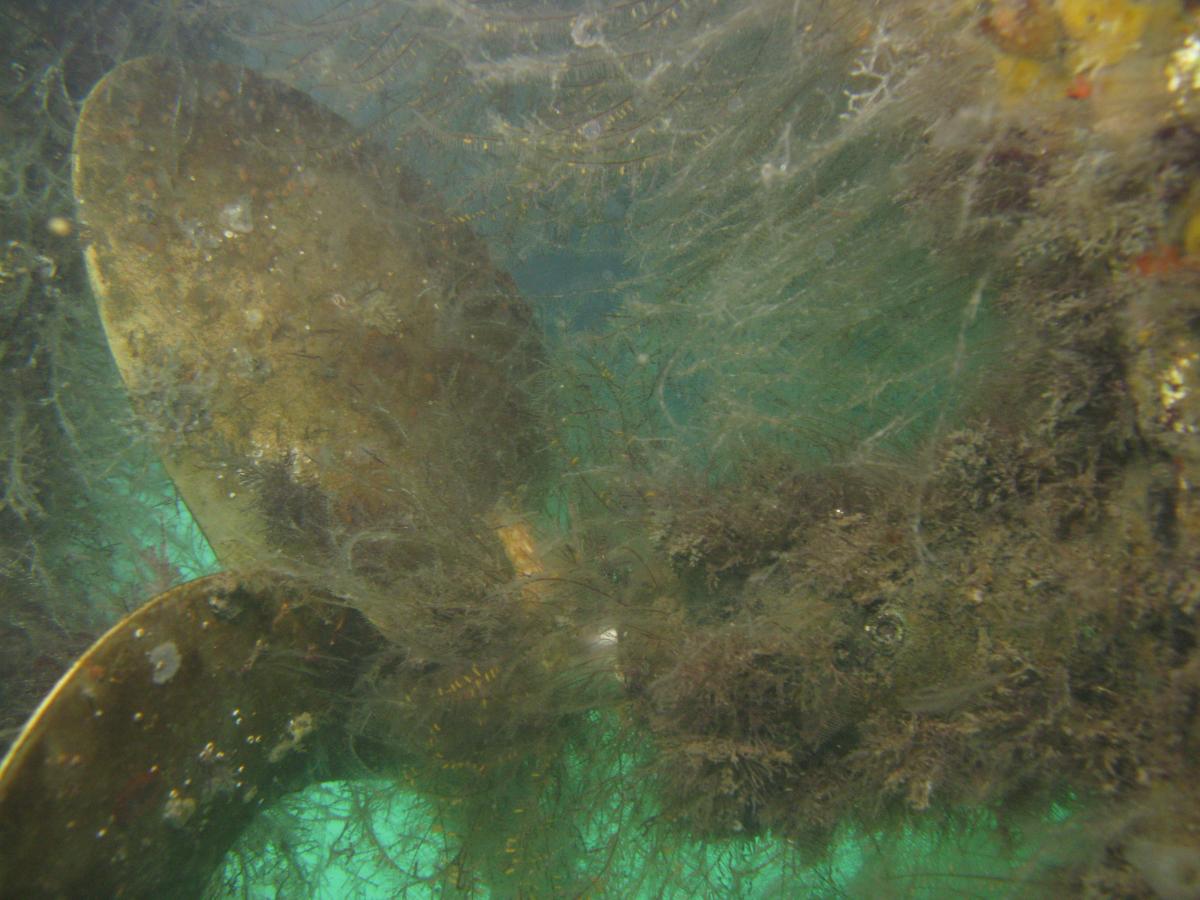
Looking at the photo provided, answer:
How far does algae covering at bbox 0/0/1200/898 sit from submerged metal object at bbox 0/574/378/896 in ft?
0.06

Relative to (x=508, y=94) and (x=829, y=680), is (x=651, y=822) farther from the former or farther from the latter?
(x=508, y=94)

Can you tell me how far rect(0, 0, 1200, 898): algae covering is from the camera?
1.77 m

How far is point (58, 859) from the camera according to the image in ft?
6.10

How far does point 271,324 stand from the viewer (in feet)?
10.6

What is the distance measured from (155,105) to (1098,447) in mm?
5114

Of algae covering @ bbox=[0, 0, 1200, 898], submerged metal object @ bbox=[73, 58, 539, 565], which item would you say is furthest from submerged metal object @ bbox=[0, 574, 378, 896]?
submerged metal object @ bbox=[73, 58, 539, 565]

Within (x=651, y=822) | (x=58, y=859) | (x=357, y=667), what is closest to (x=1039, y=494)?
(x=651, y=822)

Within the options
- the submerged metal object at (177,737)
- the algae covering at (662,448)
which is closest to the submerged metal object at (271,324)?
the algae covering at (662,448)

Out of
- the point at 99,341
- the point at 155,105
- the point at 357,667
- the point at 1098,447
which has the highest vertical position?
the point at 155,105

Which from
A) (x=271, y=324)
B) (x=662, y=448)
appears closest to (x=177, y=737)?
(x=271, y=324)

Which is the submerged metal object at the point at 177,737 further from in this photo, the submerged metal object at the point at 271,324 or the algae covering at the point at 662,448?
the submerged metal object at the point at 271,324

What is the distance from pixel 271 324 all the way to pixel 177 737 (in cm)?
218

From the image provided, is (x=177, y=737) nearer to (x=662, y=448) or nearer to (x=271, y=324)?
(x=271, y=324)

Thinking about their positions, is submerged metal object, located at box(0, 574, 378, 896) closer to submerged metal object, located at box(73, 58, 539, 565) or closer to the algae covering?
the algae covering
